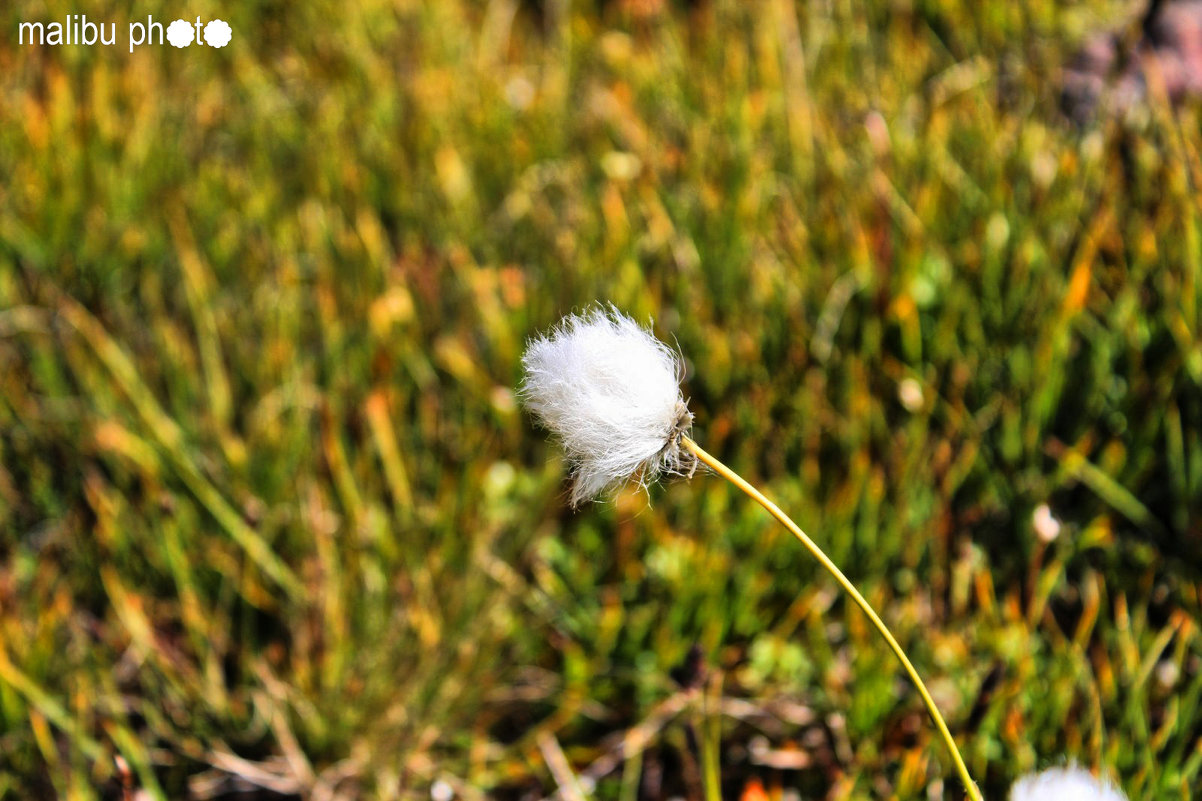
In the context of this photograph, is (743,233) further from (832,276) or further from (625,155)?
(625,155)

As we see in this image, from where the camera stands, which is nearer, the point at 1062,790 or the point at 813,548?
the point at 813,548

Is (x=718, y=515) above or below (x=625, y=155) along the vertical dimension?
below

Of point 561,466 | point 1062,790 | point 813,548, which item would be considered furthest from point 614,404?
point 561,466

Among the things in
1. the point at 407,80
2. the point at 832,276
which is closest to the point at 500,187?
the point at 407,80

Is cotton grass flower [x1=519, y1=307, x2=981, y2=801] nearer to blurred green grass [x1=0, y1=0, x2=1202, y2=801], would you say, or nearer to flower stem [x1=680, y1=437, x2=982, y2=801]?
flower stem [x1=680, y1=437, x2=982, y2=801]

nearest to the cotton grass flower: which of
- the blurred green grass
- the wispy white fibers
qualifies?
the wispy white fibers

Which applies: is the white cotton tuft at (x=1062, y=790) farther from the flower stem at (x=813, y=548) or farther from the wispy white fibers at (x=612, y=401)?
the wispy white fibers at (x=612, y=401)

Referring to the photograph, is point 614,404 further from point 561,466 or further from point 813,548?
point 561,466
